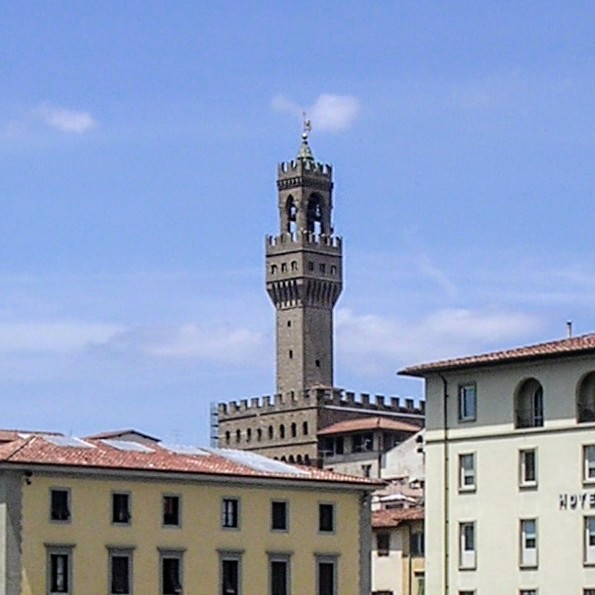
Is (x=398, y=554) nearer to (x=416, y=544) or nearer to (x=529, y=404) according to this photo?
(x=416, y=544)

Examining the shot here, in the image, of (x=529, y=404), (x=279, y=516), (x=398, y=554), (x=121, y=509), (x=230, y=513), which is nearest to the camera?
(x=529, y=404)

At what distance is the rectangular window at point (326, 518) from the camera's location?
99125 mm

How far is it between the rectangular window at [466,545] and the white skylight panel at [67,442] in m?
17.1

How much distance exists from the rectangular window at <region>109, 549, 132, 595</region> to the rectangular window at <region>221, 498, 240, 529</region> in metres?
4.73

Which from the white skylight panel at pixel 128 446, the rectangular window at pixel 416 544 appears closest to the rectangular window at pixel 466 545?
the white skylight panel at pixel 128 446

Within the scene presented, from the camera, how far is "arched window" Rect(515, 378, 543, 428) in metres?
87.6

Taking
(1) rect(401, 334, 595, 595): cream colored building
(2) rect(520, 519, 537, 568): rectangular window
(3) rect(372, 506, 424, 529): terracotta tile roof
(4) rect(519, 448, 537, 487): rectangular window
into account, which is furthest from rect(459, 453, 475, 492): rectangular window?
(3) rect(372, 506, 424, 529): terracotta tile roof

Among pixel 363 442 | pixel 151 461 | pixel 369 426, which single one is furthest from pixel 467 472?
pixel 363 442

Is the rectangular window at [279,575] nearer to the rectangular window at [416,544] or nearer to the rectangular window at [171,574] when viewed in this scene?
the rectangular window at [171,574]

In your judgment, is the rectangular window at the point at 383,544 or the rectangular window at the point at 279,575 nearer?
the rectangular window at the point at 279,575

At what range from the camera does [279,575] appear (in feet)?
319

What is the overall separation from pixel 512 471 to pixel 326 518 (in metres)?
13.8

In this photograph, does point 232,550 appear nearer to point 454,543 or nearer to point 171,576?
point 171,576

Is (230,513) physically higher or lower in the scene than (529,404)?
lower
